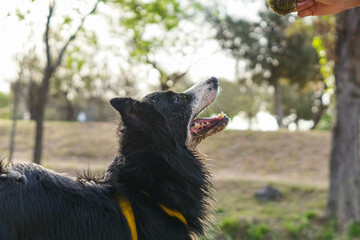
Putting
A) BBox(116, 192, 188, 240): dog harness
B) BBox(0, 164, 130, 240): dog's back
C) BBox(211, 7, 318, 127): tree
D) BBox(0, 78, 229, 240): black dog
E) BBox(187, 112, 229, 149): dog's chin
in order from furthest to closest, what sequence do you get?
BBox(211, 7, 318, 127): tree
BBox(187, 112, 229, 149): dog's chin
BBox(116, 192, 188, 240): dog harness
BBox(0, 78, 229, 240): black dog
BBox(0, 164, 130, 240): dog's back

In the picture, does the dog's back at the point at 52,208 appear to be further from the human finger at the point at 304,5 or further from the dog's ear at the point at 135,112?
the human finger at the point at 304,5

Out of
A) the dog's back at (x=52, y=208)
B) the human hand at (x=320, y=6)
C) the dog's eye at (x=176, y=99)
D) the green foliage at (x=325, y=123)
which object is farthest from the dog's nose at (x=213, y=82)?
the green foliage at (x=325, y=123)

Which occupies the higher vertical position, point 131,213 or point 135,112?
point 135,112

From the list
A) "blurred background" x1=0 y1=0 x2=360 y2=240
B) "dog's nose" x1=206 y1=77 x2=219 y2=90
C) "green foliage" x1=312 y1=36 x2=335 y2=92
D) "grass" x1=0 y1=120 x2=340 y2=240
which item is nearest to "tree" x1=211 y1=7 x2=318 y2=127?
"blurred background" x1=0 y1=0 x2=360 y2=240

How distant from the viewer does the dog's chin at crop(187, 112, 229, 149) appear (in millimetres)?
4035

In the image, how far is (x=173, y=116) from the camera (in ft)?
12.9

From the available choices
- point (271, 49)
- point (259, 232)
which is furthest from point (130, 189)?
point (271, 49)

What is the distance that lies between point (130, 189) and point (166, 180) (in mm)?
304

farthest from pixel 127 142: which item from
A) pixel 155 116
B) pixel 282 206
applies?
pixel 282 206

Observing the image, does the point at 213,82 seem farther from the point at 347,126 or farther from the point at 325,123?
the point at 325,123

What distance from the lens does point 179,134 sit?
3820 mm

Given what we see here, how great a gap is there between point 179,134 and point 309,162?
13.9 meters

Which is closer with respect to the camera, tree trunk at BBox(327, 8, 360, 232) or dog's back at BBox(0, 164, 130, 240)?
dog's back at BBox(0, 164, 130, 240)

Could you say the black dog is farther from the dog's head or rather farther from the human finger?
the human finger
